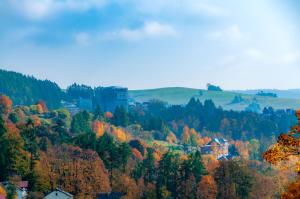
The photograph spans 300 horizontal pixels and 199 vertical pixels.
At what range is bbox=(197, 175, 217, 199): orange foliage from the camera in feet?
319

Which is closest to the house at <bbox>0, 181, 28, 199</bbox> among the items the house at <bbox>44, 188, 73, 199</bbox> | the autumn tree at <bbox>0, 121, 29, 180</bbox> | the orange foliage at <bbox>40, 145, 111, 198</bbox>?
the house at <bbox>44, 188, 73, 199</bbox>

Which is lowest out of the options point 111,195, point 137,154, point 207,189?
point 137,154

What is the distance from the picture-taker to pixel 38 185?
9381 centimetres

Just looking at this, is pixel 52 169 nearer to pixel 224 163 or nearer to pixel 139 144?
pixel 224 163

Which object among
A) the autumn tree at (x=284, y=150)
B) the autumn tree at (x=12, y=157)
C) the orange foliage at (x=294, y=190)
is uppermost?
the autumn tree at (x=284, y=150)

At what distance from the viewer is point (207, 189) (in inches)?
3885

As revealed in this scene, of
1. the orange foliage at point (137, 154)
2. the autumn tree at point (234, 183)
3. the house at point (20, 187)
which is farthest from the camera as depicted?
the orange foliage at point (137, 154)

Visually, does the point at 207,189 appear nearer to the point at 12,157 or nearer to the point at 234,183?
the point at 234,183

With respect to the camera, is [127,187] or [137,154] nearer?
[127,187]

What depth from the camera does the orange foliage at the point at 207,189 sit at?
9712cm

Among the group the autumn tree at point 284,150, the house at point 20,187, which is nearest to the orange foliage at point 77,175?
the house at point 20,187

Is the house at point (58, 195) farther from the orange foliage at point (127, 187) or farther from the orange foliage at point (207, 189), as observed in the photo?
the orange foliage at point (207, 189)

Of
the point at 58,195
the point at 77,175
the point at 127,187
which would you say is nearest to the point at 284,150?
the point at 58,195

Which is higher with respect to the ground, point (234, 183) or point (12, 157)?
point (12, 157)
